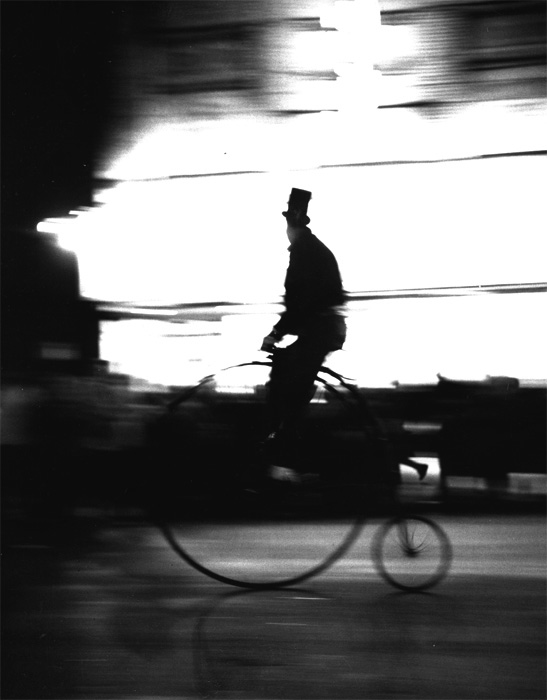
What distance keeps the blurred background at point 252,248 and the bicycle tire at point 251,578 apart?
0.09m

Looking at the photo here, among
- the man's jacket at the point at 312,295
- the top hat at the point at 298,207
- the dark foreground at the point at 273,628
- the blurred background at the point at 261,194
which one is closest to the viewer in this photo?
the dark foreground at the point at 273,628

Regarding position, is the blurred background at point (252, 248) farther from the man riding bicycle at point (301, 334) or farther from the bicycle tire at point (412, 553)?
the man riding bicycle at point (301, 334)

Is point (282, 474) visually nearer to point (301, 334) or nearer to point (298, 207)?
point (301, 334)

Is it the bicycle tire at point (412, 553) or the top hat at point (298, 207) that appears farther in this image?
the top hat at point (298, 207)

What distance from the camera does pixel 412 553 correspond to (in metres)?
3.83

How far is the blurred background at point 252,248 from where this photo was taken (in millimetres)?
4207

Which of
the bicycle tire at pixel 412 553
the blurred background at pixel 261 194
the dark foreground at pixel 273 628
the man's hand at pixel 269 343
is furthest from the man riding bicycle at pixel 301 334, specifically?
the dark foreground at pixel 273 628

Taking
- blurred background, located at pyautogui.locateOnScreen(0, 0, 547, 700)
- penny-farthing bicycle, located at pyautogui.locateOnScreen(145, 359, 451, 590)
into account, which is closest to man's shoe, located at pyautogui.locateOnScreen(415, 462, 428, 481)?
penny-farthing bicycle, located at pyautogui.locateOnScreen(145, 359, 451, 590)

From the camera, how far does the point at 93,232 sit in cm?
475

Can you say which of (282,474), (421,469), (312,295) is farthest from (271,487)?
(312,295)

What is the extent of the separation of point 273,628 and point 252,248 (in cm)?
197

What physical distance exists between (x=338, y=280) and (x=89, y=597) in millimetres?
1649

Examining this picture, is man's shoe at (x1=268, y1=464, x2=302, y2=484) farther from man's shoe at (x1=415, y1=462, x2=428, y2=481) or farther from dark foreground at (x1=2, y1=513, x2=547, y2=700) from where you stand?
man's shoe at (x1=415, y1=462, x2=428, y2=481)

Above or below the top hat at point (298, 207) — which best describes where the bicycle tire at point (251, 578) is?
below
